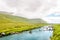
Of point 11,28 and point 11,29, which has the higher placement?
point 11,28

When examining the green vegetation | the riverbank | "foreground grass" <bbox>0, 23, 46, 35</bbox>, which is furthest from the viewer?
the green vegetation

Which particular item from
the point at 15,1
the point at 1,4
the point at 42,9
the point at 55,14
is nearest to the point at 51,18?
the point at 55,14

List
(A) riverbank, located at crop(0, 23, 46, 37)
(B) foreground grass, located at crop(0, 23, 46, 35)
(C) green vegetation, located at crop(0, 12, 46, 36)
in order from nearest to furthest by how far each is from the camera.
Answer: (A) riverbank, located at crop(0, 23, 46, 37) → (B) foreground grass, located at crop(0, 23, 46, 35) → (C) green vegetation, located at crop(0, 12, 46, 36)

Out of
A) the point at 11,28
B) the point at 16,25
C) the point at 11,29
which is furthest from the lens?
the point at 16,25

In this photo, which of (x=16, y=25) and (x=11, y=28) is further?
(x=16, y=25)

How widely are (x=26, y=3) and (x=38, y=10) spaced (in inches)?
60.7

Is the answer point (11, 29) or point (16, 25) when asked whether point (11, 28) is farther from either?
point (16, 25)

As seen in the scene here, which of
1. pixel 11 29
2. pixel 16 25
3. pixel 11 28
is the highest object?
pixel 16 25

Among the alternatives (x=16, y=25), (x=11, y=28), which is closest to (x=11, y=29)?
(x=11, y=28)

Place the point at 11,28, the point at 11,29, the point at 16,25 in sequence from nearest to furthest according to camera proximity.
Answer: the point at 11,28 < the point at 11,29 < the point at 16,25

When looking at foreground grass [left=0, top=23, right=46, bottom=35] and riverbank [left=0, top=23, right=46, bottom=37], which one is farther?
foreground grass [left=0, top=23, right=46, bottom=35]

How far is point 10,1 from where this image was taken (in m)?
12.9

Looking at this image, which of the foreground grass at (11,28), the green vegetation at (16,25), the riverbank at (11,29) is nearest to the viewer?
the riverbank at (11,29)

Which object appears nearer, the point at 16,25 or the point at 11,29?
the point at 11,29
